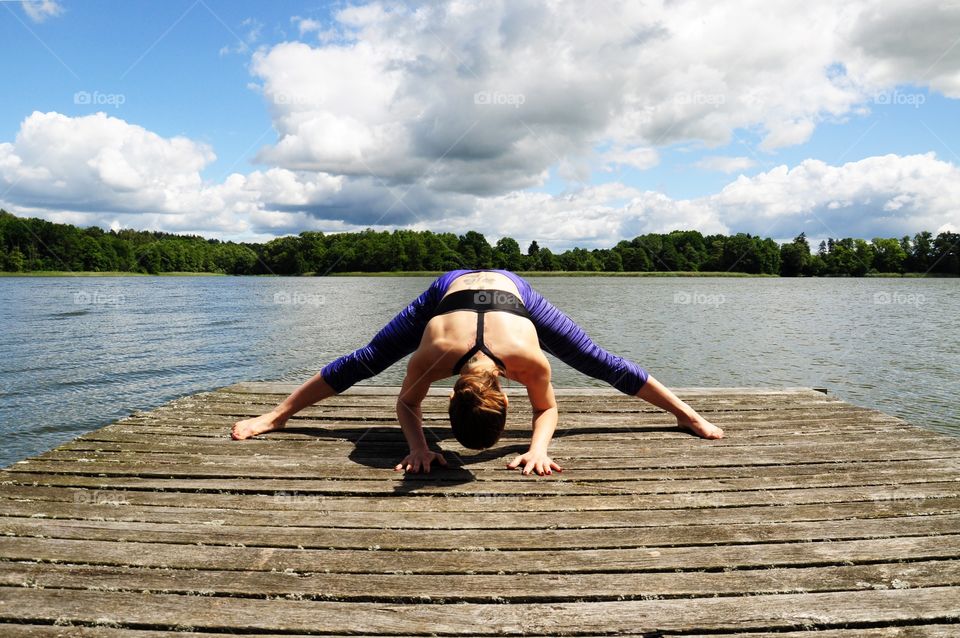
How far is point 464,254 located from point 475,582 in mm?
97949

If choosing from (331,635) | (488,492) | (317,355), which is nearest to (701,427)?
(488,492)

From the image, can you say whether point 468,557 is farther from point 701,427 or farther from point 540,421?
point 701,427

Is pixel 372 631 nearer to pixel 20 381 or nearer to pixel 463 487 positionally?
pixel 463 487

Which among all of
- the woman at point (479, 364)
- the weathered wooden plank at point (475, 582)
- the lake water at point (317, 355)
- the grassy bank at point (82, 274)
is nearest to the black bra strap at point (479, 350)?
the woman at point (479, 364)

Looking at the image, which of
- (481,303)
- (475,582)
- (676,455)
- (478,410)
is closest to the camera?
(475,582)

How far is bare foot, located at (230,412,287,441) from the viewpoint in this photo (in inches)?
203

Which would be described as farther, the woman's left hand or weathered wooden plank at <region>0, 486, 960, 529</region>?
the woman's left hand

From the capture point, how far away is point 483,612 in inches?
104

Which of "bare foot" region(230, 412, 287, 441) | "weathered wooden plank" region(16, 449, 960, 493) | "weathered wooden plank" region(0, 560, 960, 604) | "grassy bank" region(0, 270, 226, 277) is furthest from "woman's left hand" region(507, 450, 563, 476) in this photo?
"grassy bank" region(0, 270, 226, 277)

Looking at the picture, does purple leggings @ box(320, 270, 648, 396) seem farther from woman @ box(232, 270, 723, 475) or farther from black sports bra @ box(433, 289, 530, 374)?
black sports bra @ box(433, 289, 530, 374)

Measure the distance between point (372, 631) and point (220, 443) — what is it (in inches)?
124

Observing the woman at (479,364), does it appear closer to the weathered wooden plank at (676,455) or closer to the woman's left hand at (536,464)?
the woman's left hand at (536,464)

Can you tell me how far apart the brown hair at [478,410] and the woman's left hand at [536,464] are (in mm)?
738

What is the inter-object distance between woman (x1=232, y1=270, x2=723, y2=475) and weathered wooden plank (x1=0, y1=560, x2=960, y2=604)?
1.03 metres
